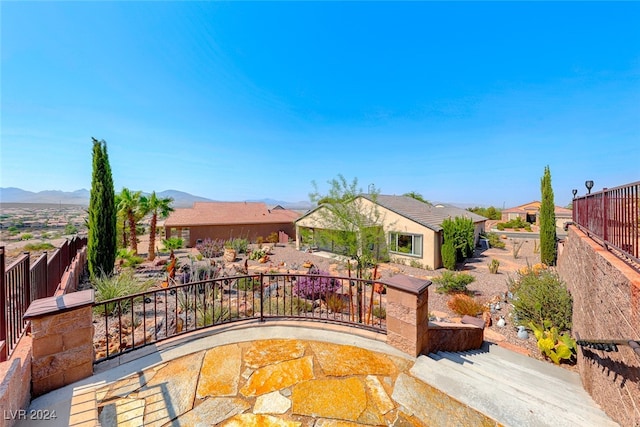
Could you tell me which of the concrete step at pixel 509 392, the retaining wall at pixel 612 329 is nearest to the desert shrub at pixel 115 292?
the concrete step at pixel 509 392

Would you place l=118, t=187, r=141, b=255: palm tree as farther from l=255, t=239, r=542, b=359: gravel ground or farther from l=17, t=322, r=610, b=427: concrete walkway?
l=17, t=322, r=610, b=427: concrete walkway

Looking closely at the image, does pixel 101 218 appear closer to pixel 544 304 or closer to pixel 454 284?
pixel 454 284

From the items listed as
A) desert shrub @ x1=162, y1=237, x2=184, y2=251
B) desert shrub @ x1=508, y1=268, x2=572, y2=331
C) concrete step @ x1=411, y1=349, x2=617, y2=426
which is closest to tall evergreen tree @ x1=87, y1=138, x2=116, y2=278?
desert shrub @ x1=162, y1=237, x2=184, y2=251

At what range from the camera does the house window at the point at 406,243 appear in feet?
48.9

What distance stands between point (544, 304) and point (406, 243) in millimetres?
8699

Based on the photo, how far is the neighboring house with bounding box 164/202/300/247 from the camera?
22359 millimetres

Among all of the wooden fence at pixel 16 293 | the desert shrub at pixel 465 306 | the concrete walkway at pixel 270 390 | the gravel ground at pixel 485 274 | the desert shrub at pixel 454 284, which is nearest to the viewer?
the concrete walkway at pixel 270 390

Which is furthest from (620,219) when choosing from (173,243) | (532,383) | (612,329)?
(173,243)

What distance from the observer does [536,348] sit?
627 cm

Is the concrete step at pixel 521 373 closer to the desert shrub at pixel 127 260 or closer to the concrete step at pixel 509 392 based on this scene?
the concrete step at pixel 509 392

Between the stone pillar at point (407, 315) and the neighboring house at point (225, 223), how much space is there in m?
20.8

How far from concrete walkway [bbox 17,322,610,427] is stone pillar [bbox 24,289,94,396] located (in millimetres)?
161

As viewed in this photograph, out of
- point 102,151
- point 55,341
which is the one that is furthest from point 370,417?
point 102,151

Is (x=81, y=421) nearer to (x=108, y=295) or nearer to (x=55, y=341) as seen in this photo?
(x=55, y=341)
